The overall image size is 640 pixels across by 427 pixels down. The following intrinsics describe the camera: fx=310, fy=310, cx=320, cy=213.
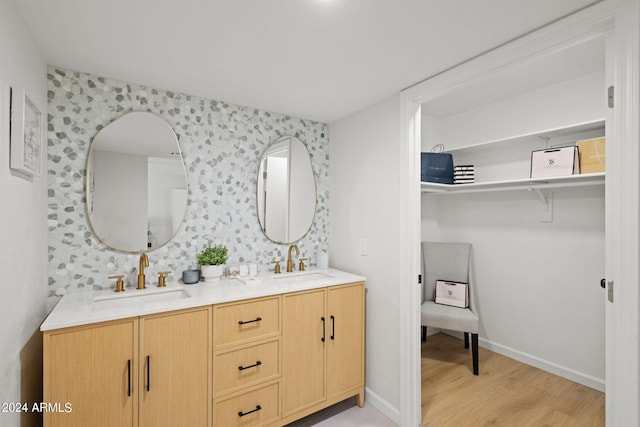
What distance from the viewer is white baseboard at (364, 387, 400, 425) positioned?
7.24 ft

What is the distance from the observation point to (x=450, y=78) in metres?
1.89

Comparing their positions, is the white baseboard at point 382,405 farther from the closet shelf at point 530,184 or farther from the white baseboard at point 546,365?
the closet shelf at point 530,184

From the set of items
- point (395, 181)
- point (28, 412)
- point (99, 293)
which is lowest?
point (28, 412)

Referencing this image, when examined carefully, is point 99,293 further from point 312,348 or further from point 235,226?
point 312,348

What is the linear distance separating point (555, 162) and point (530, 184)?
0.92 ft

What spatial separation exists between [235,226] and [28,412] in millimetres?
1488

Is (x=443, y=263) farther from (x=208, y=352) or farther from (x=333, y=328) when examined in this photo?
(x=208, y=352)

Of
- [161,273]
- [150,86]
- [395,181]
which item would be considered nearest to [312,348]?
[161,273]

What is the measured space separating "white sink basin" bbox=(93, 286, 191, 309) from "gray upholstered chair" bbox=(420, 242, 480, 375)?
217 cm

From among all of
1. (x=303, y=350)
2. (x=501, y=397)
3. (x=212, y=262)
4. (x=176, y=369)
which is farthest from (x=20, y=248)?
(x=501, y=397)

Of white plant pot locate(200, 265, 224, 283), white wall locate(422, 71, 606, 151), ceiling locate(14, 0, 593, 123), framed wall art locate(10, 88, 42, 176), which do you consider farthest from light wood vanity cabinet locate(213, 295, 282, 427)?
white wall locate(422, 71, 606, 151)

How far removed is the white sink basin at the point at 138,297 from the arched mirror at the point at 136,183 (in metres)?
0.31

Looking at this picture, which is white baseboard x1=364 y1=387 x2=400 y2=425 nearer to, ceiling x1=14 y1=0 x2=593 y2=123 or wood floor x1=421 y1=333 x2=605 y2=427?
wood floor x1=421 y1=333 x2=605 y2=427

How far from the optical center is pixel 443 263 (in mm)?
3279
